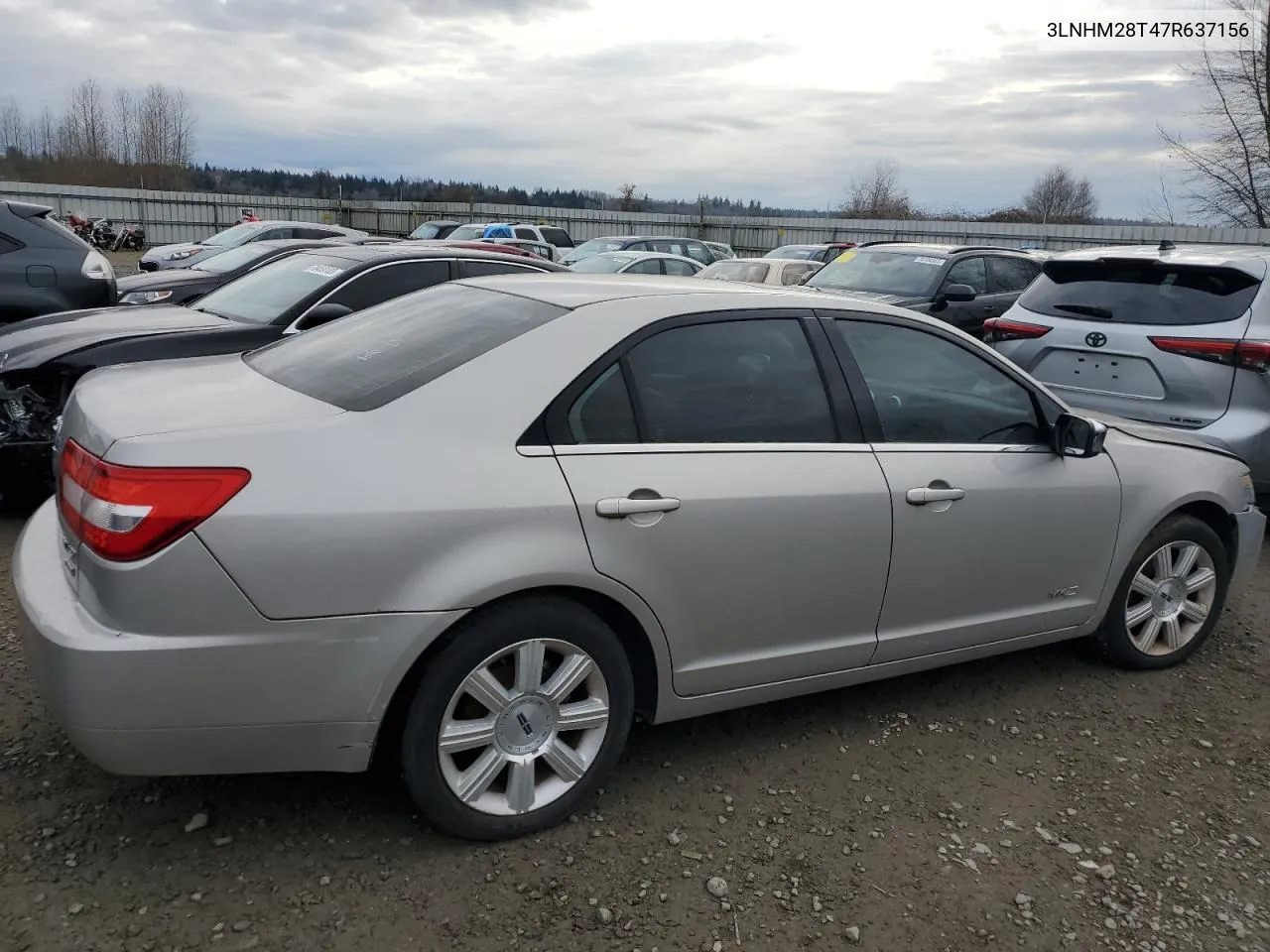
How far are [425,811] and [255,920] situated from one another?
48 cm

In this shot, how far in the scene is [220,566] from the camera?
7.66 ft

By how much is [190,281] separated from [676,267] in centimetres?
912

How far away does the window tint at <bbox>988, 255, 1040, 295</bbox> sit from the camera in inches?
430

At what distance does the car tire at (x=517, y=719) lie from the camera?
2.62 meters

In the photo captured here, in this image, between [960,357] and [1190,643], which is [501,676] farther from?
[1190,643]

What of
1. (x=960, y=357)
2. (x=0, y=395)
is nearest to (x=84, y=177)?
(x=0, y=395)

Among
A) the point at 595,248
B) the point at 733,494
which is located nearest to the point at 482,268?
the point at 733,494

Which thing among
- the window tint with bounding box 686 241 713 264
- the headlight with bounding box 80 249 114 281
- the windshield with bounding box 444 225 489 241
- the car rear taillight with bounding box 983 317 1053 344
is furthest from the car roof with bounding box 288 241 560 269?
the windshield with bounding box 444 225 489 241

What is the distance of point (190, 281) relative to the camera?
30.1ft

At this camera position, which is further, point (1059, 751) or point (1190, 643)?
point (1190, 643)

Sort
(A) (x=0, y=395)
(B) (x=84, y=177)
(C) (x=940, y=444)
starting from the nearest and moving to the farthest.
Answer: (C) (x=940, y=444)
(A) (x=0, y=395)
(B) (x=84, y=177)

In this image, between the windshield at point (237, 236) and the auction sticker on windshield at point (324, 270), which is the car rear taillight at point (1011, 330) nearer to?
the auction sticker on windshield at point (324, 270)

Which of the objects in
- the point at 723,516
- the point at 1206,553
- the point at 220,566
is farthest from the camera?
the point at 1206,553

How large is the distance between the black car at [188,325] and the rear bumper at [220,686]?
275 cm
